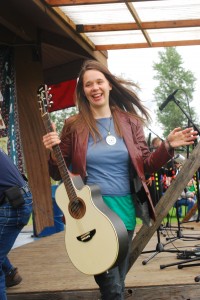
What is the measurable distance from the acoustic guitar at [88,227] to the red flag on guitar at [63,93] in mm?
7556

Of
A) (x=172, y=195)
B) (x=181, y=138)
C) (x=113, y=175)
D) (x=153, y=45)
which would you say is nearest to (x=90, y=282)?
(x=172, y=195)

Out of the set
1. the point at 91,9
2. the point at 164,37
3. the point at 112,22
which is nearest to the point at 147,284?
the point at 91,9

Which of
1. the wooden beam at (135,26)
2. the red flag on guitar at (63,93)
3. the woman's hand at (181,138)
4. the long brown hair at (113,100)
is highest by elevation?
the wooden beam at (135,26)

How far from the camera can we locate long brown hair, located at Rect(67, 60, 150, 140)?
3207 mm

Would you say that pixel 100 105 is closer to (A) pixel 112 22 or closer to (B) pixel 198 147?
(B) pixel 198 147

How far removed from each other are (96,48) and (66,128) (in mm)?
5587

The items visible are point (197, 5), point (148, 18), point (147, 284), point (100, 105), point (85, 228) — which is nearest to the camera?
point (85, 228)

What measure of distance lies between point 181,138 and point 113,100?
2.08 ft

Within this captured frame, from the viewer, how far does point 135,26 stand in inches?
289

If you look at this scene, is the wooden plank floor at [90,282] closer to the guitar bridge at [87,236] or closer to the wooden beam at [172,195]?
the wooden beam at [172,195]

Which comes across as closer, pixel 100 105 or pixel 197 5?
pixel 100 105

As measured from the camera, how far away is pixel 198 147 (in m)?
4.19

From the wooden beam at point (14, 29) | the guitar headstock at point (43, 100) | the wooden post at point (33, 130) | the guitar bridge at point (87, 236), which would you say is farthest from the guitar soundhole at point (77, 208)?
the wooden post at point (33, 130)

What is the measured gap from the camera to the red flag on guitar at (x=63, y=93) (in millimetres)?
10586
